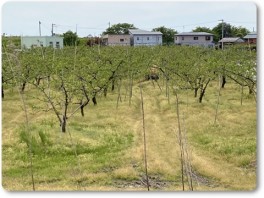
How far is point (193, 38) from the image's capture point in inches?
2350

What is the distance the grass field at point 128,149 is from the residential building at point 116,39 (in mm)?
28776

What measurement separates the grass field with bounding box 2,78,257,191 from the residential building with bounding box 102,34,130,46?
28.8 m

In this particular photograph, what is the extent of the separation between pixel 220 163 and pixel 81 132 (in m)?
6.37

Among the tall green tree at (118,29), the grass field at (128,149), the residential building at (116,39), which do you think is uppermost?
the tall green tree at (118,29)

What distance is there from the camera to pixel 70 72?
18906 mm

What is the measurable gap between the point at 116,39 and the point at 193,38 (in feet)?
47.6

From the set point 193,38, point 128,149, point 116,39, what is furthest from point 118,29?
point 128,149

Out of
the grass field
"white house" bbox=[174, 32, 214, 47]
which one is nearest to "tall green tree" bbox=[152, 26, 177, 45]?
"white house" bbox=[174, 32, 214, 47]

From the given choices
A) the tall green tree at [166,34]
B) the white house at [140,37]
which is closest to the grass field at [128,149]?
the white house at [140,37]

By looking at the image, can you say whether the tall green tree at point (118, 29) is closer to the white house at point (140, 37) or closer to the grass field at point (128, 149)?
the white house at point (140, 37)

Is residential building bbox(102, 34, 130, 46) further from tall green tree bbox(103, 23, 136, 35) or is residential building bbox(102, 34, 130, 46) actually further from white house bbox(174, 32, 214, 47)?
white house bbox(174, 32, 214, 47)

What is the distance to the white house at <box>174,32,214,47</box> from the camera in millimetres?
56750

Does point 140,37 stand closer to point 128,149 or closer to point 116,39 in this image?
point 116,39

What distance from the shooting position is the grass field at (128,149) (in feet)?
37.0
